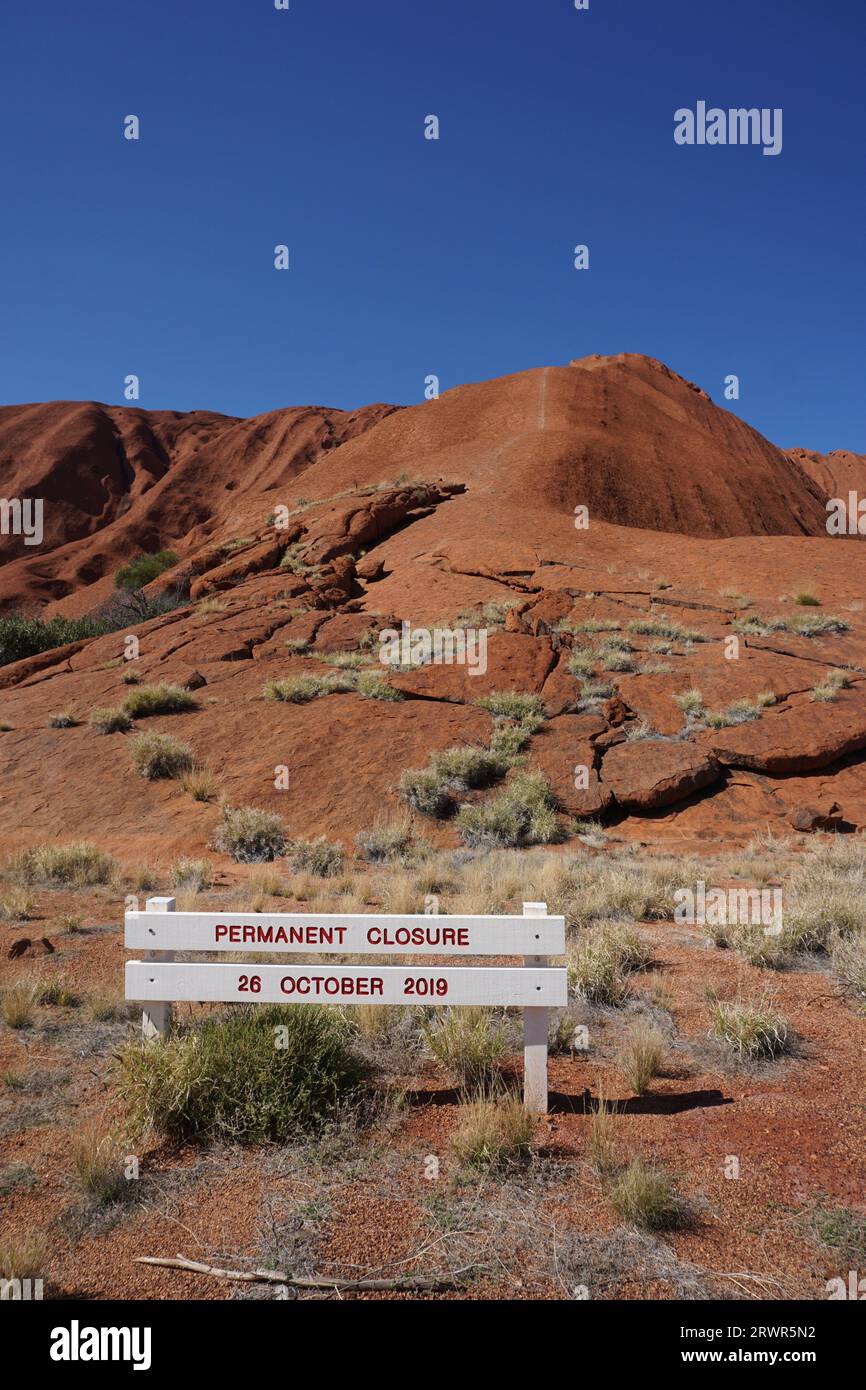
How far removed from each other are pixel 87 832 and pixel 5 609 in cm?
5058

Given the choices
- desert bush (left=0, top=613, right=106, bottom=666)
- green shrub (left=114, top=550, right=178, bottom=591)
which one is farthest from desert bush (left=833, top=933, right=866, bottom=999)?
green shrub (left=114, top=550, right=178, bottom=591)

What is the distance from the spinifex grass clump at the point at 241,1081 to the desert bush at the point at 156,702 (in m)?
11.9

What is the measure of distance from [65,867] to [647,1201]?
817cm

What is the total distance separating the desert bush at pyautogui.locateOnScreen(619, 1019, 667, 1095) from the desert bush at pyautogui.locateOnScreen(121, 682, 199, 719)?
12.5 m

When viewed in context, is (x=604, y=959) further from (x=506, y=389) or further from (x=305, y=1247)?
(x=506, y=389)

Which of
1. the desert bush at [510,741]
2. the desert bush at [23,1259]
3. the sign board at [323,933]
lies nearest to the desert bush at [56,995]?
the sign board at [323,933]

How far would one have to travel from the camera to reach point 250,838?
10727 millimetres

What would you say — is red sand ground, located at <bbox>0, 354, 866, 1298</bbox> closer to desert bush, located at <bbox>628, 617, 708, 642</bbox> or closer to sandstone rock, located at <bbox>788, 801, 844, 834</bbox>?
sandstone rock, located at <bbox>788, 801, 844, 834</bbox>

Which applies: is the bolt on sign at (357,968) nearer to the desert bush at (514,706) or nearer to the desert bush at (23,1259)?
the desert bush at (23,1259)

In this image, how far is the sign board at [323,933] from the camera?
421cm

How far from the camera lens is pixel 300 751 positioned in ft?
44.9

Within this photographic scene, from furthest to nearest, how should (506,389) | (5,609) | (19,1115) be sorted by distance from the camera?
1. (5,609)
2. (506,389)
3. (19,1115)

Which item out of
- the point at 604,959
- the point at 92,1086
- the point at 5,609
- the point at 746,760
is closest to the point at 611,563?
the point at 746,760

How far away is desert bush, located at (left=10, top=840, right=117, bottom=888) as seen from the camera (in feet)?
30.8
